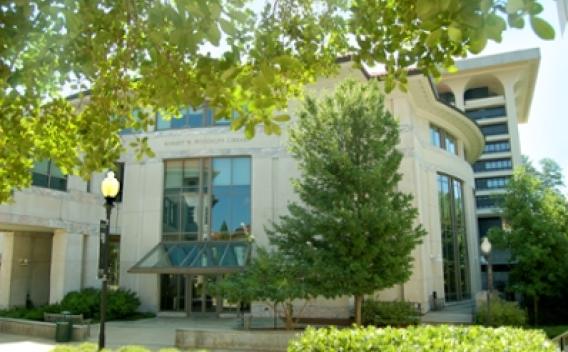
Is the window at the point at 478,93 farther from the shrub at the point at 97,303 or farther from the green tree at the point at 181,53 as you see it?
the green tree at the point at 181,53

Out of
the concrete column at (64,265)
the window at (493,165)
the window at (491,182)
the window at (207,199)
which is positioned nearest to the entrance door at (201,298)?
the window at (207,199)

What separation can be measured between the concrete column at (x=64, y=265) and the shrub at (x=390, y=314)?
48.9 feet

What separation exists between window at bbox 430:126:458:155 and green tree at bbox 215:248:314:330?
1444cm

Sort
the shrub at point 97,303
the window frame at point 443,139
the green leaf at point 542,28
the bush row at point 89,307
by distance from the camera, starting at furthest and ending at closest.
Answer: the window frame at point 443,139
the shrub at point 97,303
the bush row at point 89,307
the green leaf at point 542,28

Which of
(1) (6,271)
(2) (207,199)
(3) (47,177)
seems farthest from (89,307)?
(2) (207,199)

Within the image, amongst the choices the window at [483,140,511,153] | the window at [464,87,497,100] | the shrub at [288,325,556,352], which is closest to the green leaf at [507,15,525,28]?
the shrub at [288,325,556,352]

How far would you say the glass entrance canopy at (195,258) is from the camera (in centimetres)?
2347

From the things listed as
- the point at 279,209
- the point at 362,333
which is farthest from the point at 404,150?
the point at 362,333

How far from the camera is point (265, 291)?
17.8 metres

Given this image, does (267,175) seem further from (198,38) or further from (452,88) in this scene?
(452,88)

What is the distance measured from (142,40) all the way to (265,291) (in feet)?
40.0

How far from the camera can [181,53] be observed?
204 inches

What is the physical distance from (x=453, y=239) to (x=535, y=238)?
506cm

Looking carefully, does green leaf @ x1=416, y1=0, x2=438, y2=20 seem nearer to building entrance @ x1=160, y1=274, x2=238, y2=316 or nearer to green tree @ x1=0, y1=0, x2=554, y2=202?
green tree @ x1=0, y1=0, x2=554, y2=202
